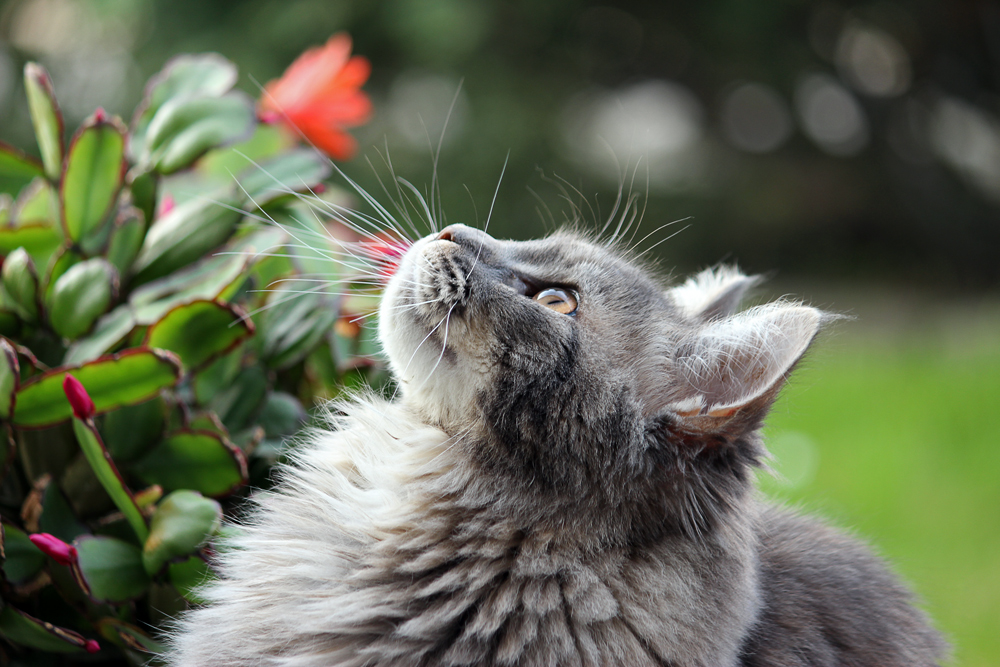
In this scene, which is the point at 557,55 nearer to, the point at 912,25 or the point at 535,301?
the point at 912,25

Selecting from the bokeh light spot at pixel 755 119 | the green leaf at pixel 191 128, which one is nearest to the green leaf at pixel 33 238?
the green leaf at pixel 191 128

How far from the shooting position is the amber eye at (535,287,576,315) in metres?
1.61

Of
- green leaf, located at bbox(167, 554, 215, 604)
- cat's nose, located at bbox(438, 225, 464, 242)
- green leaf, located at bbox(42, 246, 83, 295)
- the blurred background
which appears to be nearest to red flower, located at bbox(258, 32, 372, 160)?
green leaf, located at bbox(42, 246, 83, 295)

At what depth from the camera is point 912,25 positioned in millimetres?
7344

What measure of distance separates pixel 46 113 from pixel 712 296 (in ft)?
4.94

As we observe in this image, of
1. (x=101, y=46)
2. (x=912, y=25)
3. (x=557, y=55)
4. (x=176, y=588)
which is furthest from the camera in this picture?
(x=912, y=25)

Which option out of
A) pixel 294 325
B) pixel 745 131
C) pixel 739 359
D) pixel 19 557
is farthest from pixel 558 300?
pixel 745 131

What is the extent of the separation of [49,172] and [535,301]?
3.75ft

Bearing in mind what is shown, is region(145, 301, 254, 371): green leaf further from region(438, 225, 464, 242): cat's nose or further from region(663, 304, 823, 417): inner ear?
region(663, 304, 823, 417): inner ear

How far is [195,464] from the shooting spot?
1.59 metres

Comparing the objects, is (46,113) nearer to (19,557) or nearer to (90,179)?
(90,179)

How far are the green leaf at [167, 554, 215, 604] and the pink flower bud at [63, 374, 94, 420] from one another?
35 cm

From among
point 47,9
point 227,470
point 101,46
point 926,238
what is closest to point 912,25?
point 926,238

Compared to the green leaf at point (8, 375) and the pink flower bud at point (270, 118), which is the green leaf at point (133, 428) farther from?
the pink flower bud at point (270, 118)
